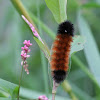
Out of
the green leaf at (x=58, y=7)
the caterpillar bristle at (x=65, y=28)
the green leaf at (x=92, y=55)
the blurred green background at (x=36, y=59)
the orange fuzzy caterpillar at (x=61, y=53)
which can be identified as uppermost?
the green leaf at (x=58, y=7)

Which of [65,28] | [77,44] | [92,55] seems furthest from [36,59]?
[65,28]

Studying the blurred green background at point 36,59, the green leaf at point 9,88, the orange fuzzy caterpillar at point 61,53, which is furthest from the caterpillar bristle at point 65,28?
the blurred green background at point 36,59

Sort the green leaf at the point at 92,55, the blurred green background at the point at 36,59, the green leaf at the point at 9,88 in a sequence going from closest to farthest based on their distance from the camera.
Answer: the green leaf at the point at 9,88
the green leaf at the point at 92,55
the blurred green background at the point at 36,59

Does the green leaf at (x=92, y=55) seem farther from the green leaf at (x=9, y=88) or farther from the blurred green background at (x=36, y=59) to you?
the green leaf at (x=9, y=88)

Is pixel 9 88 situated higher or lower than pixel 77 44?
higher

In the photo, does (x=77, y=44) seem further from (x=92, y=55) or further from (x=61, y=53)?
(x=92, y=55)

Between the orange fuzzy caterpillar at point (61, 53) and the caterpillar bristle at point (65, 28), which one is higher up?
the caterpillar bristle at point (65, 28)

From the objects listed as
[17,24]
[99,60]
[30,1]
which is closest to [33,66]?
[17,24]

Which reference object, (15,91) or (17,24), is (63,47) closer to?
(15,91)
